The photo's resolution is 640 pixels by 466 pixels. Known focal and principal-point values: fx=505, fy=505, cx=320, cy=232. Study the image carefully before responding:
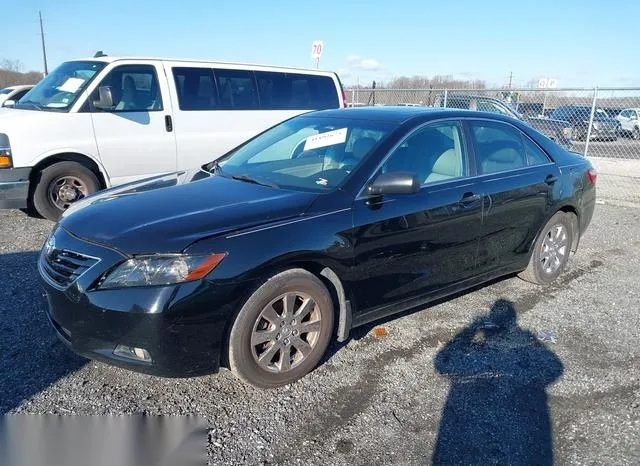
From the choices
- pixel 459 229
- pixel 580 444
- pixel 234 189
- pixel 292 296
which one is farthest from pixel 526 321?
pixel 234 189

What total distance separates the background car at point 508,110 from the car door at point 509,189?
9796 millimetres

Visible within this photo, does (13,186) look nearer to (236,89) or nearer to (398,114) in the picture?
(236,89)

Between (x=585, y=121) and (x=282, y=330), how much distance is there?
1337 centimetres

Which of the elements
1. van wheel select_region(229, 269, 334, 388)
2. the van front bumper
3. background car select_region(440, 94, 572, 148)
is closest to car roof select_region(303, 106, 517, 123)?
van wheel select_region(229, 269, 334, 388)

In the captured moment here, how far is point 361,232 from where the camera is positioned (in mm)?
3201

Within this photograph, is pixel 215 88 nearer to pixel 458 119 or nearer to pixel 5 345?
pixel 458 119

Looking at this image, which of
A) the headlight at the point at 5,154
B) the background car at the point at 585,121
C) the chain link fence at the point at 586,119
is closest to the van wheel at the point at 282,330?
the headlight at the point at 5,154

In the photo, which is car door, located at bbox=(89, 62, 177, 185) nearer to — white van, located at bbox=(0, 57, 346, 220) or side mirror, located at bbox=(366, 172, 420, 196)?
white van, located at bbox=(0, 57, 346, 220)

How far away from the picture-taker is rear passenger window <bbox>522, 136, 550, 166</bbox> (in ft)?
14.9

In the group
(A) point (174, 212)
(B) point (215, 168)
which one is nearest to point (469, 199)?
(B) point (215, 168)

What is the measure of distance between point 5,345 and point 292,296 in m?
2.02

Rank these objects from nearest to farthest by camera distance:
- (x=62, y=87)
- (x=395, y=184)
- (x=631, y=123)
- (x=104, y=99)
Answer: (x=395, y=184) < (x=104, y=99) < (x=62, y=87) < (x=631, y=123)

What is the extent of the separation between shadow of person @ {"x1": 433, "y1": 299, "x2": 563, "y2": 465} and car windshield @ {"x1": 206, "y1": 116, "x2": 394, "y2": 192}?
1.50 metres

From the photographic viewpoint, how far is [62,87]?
6512 millimetres
